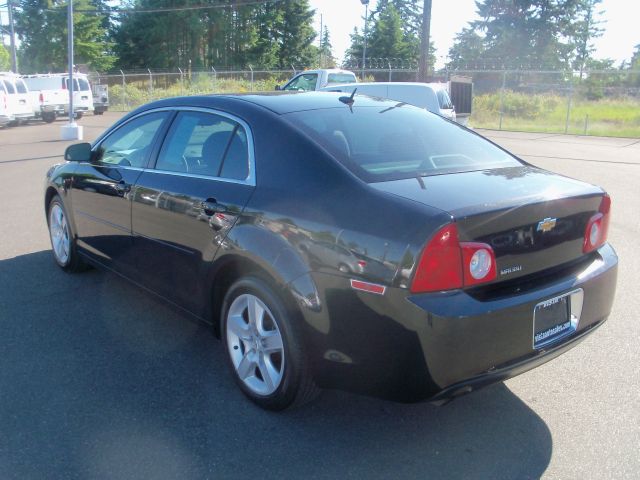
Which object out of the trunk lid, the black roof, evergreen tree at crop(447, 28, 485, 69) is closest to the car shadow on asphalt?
the trunk lid

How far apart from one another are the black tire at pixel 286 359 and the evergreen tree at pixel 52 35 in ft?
188

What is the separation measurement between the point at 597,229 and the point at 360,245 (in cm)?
142

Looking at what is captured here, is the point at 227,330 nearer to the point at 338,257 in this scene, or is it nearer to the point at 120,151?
the point at 338,257

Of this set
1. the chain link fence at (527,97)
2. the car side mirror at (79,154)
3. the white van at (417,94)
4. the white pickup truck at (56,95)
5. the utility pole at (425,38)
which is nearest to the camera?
the car side mirror at (79,154)

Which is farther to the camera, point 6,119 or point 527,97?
point 527,97

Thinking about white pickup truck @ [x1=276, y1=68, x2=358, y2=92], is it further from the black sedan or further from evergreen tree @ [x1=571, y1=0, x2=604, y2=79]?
evergreen tree @ [x1=571, y1=0, x2=604, y2=79]

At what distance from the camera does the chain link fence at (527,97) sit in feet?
91.1

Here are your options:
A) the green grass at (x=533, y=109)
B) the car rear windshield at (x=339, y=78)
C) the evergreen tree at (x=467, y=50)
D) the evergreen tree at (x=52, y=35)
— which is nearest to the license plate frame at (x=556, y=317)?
the car rear windshield at (x=339, y=78)

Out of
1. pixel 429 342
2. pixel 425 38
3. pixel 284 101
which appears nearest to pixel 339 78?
pixel 425 38

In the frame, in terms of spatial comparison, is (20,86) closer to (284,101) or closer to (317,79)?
(317,79)

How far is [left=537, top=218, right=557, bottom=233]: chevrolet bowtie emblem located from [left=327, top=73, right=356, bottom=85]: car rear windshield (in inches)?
721

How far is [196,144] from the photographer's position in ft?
13.1

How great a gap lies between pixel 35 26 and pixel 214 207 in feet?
196

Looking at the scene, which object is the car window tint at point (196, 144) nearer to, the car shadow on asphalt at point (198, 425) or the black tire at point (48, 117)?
the car shadow on asphalt at point (198, 425)
